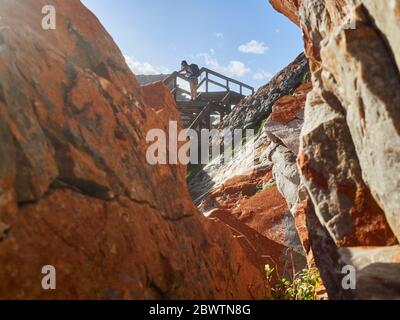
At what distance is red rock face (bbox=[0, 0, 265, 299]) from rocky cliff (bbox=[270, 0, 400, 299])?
137 centimetres

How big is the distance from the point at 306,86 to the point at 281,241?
6.46 m

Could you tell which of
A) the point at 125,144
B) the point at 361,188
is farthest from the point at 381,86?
the point at 125,144

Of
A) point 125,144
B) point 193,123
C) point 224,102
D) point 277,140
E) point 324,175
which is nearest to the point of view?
point 125,144

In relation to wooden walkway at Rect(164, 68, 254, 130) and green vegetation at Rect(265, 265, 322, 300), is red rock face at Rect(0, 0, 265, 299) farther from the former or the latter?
wooden walkway at Rect(164, 68, 254, 130)

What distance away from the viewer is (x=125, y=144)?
430 centimetres

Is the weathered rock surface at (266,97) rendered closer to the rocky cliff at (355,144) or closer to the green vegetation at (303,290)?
the green vegetation at (303,290)

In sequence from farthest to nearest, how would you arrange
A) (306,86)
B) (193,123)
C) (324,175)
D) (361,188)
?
(193,123), (306,86), (324,175), (361,188)

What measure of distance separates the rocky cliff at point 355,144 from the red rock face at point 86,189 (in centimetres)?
137

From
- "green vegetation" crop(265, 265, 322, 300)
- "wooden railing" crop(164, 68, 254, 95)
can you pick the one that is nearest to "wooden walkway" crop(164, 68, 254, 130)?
"wooden railing" crop(164, 68, 254, 95)

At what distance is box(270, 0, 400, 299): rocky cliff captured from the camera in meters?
3.78

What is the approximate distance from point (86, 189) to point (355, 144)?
295 cm

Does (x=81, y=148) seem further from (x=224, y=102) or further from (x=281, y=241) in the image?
(x=224, y=102)

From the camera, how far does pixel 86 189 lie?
355 cm

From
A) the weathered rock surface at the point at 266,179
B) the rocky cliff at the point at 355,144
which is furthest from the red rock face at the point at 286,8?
the weathered rock surface at the point at 266,179
